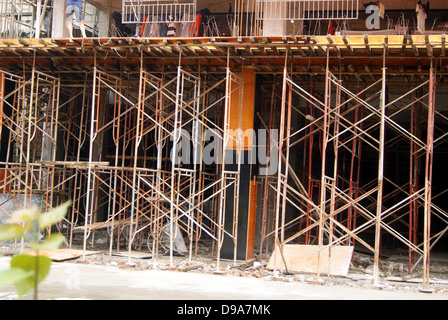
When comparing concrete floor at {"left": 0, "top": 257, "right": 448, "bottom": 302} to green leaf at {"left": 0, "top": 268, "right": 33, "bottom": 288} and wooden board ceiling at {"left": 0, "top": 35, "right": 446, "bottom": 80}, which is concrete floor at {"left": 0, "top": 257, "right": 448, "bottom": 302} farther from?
green leaf at {"left": 0, "top": 268, "right": 33, "bottom": 288}

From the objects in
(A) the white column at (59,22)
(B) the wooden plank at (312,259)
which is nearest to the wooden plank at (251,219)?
(B) the wooden plank at (312,259)

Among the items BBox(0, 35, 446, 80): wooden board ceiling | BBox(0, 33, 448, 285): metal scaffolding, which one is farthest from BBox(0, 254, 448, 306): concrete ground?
BBox(0, 35, 446, 80): wooden board ceiling

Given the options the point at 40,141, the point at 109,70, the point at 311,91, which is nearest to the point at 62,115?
the point at 40,141

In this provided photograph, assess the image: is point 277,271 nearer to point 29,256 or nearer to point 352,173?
point 352,173

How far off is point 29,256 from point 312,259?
12908 millimetres

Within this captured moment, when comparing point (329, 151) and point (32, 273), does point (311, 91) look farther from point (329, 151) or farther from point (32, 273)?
point (32, 273)

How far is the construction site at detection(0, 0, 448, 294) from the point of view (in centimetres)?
1430

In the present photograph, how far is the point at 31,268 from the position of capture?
2211 millimetres

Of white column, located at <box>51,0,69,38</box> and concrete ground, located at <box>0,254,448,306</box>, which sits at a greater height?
white column, located at <box>51,0,69,38</box>

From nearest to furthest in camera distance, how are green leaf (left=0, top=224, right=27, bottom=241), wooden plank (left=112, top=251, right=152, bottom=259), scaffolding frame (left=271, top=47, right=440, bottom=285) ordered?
1. green leaf (left=0, top=224, right=27, bottom=241)
2. scaffolding frame (left=271, top=47, right=440, bottom=285)
3. wooden plank (left=112, top=251, right=152, bottom=259)

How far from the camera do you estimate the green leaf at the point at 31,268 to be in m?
2.17

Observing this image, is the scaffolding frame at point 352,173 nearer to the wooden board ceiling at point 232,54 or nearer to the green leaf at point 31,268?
the wooden board ceiling at point 232,54

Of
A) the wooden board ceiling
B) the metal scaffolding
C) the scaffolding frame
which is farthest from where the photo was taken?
the wooden board ceiling

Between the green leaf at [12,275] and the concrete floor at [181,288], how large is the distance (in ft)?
25.9
